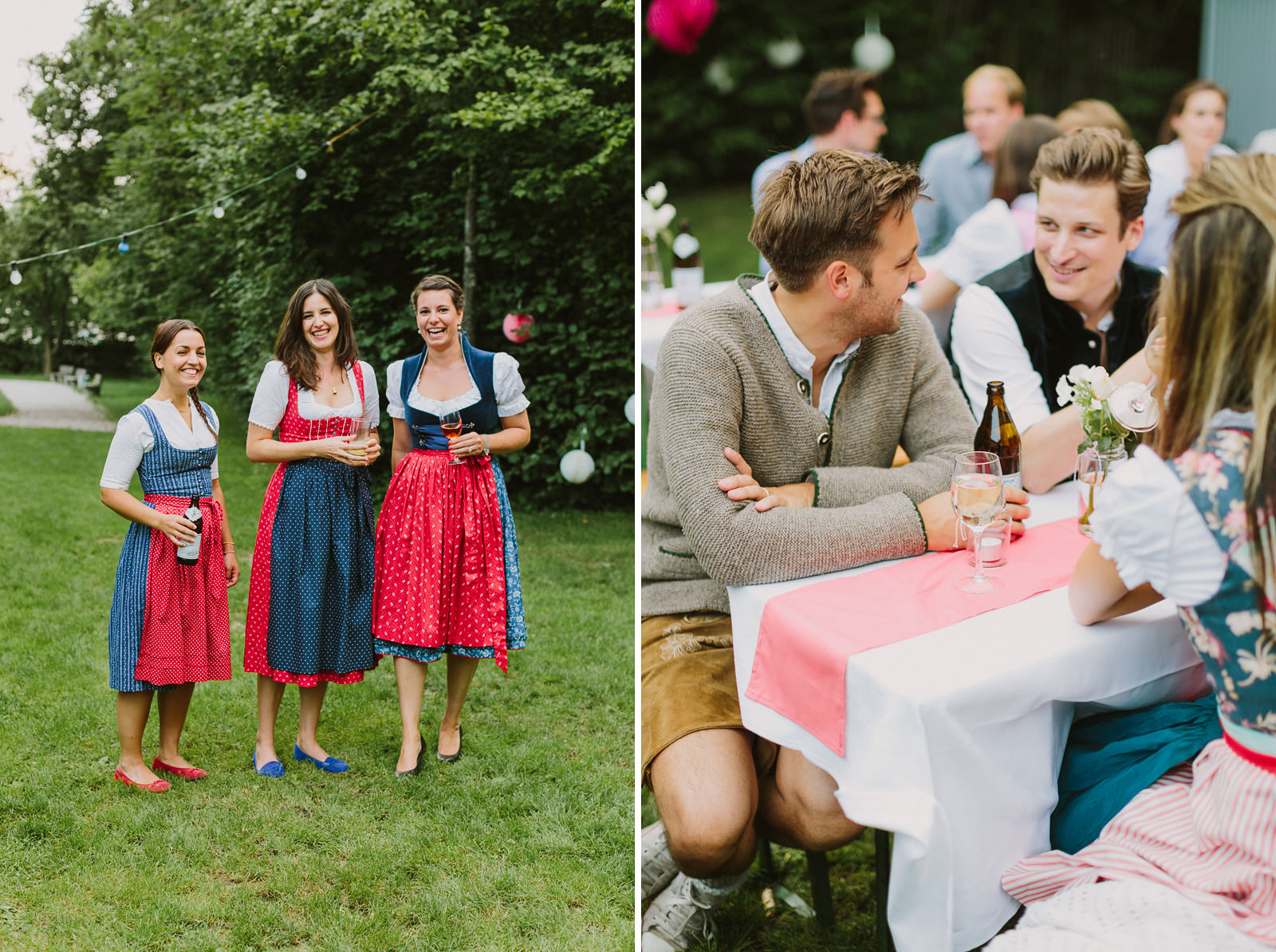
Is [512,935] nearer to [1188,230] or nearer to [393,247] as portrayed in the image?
[1188,230]

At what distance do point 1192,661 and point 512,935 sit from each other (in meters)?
1.62

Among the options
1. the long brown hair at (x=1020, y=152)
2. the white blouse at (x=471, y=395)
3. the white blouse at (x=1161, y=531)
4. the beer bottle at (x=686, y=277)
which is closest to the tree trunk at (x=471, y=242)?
the beer bottle at (x=686, y=277)

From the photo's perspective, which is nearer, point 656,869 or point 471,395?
point 656,869

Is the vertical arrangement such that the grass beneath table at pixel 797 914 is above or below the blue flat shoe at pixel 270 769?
below

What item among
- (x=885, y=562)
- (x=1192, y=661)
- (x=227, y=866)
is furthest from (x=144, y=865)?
(x=1192, y=661)

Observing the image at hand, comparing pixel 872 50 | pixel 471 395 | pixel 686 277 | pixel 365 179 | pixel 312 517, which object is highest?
pixel 872 50

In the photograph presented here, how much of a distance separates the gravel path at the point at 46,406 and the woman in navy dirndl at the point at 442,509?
1.15 m

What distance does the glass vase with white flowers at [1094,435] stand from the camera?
2072mm

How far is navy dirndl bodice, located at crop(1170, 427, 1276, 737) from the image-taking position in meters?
1.39

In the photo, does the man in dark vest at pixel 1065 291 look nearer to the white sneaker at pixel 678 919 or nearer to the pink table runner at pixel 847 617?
the pink table runner at pixel 847 617

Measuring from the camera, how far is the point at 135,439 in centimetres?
268

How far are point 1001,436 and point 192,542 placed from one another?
2056 mm

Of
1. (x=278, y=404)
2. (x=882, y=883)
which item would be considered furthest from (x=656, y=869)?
(x=278, y=404)

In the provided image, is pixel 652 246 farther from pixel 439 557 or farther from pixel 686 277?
pixel 439 557
